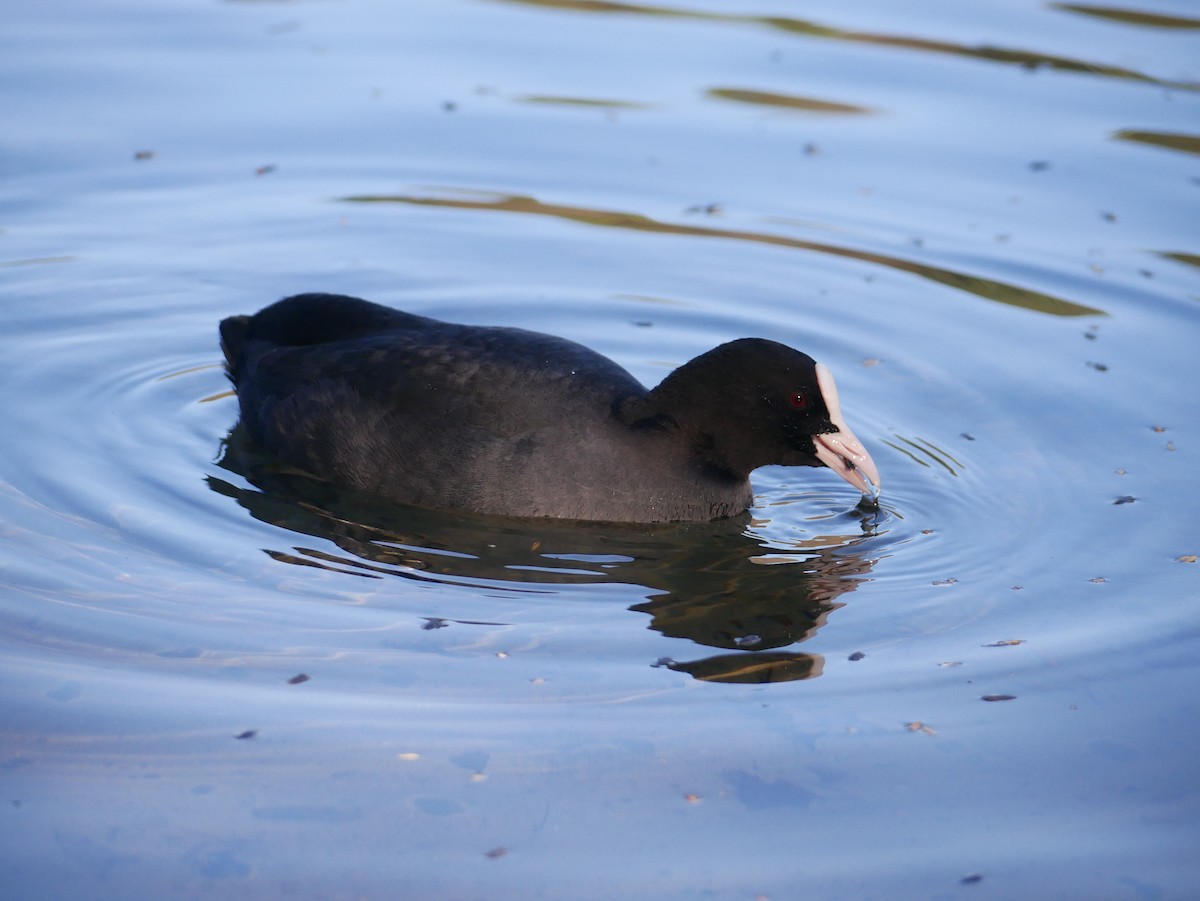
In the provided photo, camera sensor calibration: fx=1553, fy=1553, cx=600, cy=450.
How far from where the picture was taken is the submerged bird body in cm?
621

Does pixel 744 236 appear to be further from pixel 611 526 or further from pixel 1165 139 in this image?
pixel 611 526

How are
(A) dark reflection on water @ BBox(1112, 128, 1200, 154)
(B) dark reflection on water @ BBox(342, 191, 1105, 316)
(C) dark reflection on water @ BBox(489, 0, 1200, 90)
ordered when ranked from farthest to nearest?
(C) dark reflection on water @ BBox(489, 0, 1200, 90), (A) dark reflection on water @ BBox(1112, 128, 1200, 154), (B) dark reflection on water @ BBox(342, 191, 1105, 316)

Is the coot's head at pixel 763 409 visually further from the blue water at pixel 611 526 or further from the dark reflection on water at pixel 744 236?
the dark reflection on water at pixel 744 236

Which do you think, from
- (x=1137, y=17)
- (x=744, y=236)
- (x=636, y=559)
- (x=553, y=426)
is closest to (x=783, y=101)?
(x=744, y=236)

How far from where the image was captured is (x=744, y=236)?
31.7 feet

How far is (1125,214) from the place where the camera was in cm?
1003

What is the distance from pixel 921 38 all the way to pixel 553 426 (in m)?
8.24

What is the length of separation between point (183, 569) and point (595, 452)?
1665mm

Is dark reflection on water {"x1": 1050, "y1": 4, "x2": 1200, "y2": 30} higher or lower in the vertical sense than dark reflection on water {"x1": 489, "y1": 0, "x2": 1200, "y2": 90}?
higher

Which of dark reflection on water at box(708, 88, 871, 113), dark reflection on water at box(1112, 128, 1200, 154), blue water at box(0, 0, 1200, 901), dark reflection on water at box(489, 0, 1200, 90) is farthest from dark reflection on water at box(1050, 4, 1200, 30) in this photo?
dark reflection on water at box(708, 88, 871, 113)

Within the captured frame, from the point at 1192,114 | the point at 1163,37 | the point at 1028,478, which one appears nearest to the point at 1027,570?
the point at 1028,478

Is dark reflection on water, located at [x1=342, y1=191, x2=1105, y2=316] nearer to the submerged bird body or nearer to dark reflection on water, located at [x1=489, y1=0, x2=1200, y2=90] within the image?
the submerged bird body

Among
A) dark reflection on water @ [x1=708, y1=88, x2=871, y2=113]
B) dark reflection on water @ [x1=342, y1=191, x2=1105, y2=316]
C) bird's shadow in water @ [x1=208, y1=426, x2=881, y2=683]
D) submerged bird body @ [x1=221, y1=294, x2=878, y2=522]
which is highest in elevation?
dark reflection on water @ [x1=708, y1=88, x2=871, y2=113]

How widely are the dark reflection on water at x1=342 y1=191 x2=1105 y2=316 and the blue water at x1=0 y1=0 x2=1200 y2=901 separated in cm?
4
